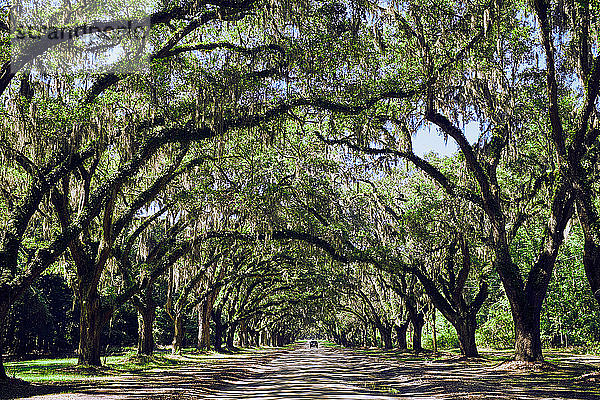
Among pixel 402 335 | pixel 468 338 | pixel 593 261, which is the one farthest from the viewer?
pixel 402 335

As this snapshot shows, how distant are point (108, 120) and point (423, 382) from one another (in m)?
12.3

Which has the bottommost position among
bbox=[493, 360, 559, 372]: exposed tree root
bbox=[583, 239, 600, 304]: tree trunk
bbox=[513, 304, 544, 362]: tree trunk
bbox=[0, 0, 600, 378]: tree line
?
bbox=[493, 360, 559, 372]: exposed tree root

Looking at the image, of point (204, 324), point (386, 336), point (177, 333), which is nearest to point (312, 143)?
point (177, 333)

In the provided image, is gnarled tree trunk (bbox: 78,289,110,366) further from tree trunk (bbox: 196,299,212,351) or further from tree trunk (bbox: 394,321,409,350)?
tree trunk (bbox: 394,321,409,350)

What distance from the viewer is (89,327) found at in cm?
2122

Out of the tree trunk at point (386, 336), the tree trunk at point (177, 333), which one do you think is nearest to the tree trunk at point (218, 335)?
the tree trunk at point (177, 333)

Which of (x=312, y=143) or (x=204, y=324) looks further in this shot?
(x=204, y=324)

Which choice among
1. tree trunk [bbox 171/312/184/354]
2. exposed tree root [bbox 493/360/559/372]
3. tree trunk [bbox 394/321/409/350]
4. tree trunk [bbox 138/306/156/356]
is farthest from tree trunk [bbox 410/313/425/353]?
exposed tree root [bbox 493/360/559/372]

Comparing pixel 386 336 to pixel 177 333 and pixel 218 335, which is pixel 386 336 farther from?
pixel 177 333

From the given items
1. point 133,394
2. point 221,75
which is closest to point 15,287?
point 133,394

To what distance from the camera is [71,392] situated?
494 inches

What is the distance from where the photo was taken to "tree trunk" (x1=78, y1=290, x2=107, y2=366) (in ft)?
69.2

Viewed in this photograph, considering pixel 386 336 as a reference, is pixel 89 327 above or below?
above

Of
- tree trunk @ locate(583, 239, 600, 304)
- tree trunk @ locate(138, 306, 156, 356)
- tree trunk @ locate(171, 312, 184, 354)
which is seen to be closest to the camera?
tree trunk @ locate(583, 239, 600, 304)
